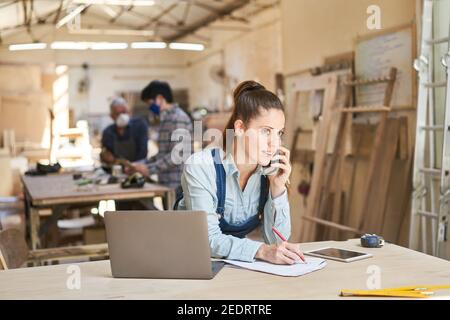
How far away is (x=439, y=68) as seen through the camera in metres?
3.82

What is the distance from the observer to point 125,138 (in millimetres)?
6742

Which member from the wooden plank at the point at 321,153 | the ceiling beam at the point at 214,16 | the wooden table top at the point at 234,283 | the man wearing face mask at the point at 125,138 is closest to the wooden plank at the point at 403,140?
the wooden plank at the point at 321,153

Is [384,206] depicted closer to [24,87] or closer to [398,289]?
[398,289]

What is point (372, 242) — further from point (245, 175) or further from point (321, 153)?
point (321, 153)

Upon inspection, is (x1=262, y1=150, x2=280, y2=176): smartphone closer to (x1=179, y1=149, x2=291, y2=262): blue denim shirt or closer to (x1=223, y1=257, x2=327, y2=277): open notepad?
(x1=179, y1=149, x2=291, y2=262): blue denim shirt

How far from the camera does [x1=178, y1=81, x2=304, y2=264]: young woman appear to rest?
7.41ft

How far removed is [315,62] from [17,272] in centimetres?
405

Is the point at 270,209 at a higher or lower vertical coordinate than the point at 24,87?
lower

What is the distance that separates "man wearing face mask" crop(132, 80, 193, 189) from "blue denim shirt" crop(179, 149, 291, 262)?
267 centimetres

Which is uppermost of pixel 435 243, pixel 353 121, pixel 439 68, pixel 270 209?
pixel 439 68

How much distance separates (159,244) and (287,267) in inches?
18.0

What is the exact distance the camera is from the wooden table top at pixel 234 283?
1728mm
